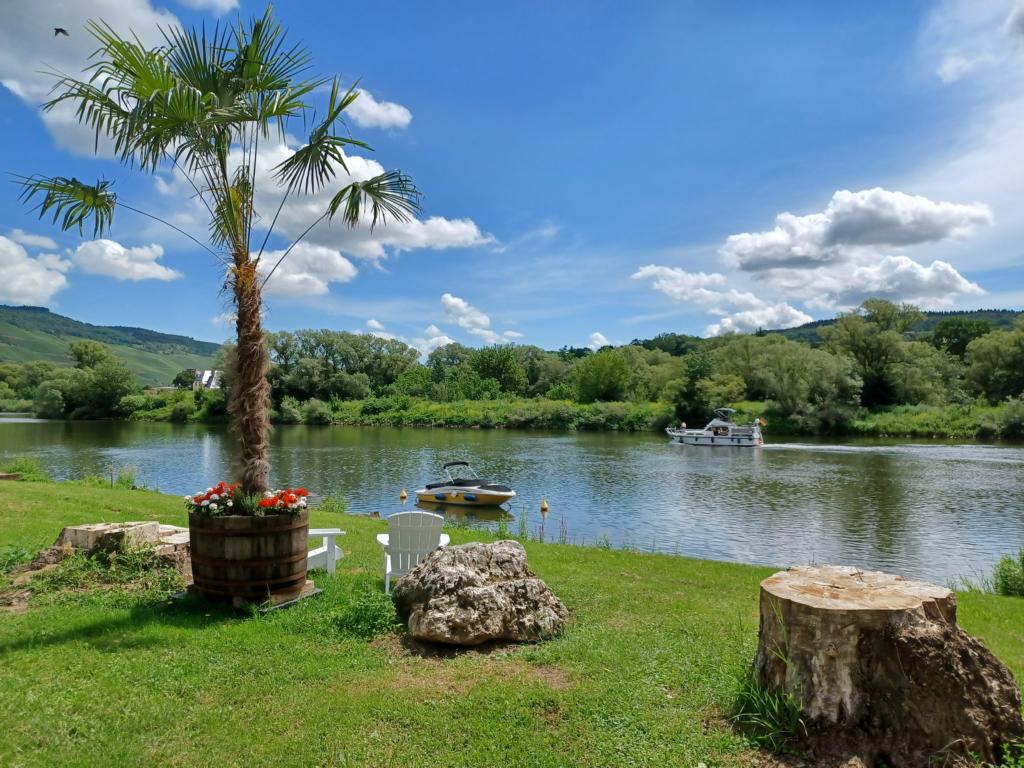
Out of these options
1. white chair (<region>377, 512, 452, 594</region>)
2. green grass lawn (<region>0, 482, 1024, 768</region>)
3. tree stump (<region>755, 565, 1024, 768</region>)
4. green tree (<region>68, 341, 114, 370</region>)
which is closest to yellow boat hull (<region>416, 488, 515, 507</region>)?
white chair (<region>377, 512, 452, 594</region>)

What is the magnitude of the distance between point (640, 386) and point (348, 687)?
70098 mm

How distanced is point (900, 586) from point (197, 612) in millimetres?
5519

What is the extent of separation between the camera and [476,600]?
16.4ft

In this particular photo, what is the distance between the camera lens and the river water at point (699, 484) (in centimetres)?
1551

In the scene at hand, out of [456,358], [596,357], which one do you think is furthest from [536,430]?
[456,358]

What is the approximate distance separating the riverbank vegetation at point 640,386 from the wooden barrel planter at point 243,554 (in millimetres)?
28747

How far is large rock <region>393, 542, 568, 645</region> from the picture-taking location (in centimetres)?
487

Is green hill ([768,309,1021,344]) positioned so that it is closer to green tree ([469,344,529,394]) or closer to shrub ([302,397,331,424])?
green tree ([469,344,529,394])

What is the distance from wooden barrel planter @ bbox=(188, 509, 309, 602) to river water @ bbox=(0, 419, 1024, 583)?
A: 32.9 ft

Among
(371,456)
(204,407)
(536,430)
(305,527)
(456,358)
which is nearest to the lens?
(305,527)

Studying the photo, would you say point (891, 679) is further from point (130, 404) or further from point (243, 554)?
point (130, 404)

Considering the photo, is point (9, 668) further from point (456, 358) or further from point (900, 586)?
point (456, 358)

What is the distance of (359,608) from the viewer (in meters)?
5.45

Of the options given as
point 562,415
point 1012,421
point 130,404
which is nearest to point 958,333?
point 1012,421
